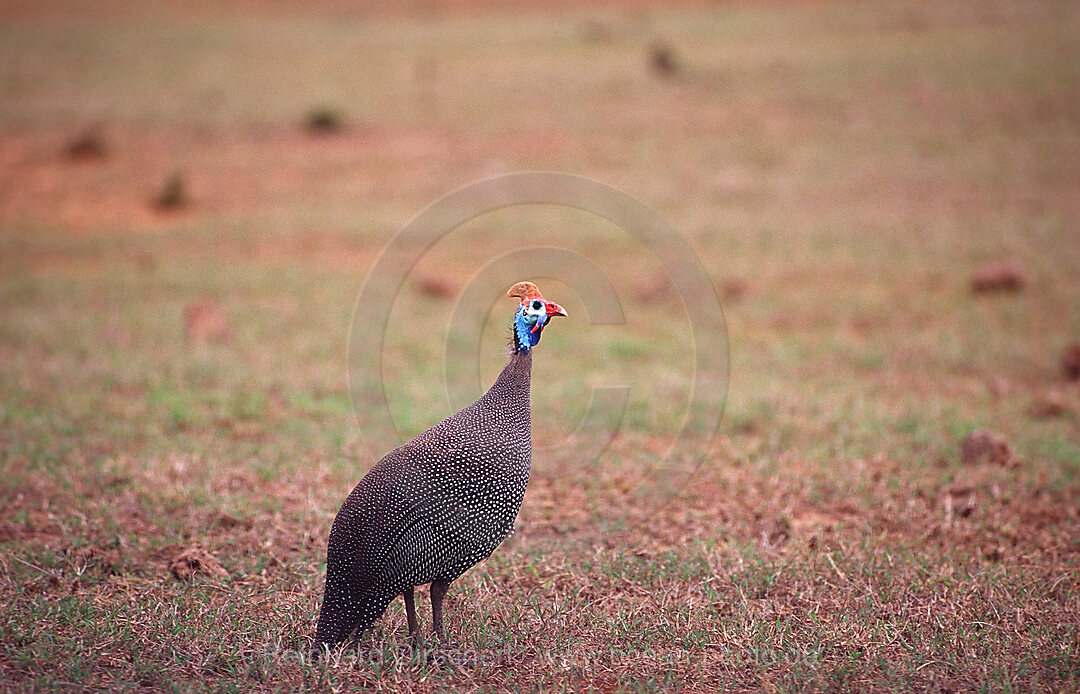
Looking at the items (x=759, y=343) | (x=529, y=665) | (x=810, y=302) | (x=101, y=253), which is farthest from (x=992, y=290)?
(x=101, y=253)

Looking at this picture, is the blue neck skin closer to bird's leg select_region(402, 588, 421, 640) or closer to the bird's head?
the bird's head

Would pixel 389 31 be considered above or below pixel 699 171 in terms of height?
above

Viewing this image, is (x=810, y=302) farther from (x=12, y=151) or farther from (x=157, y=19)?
(x=157, y=19)

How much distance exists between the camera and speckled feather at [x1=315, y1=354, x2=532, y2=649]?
3.80 m

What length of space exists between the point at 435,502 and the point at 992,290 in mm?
8586

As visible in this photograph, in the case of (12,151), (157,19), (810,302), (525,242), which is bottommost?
(810,302)

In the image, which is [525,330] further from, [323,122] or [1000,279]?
[323,122]

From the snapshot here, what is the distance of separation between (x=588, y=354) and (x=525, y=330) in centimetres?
518

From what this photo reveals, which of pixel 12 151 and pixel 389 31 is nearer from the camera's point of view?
pixel 12 151

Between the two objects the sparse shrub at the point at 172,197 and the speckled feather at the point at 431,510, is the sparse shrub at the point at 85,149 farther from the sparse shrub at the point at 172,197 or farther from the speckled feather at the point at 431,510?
the speckled feather at the point at 431,510

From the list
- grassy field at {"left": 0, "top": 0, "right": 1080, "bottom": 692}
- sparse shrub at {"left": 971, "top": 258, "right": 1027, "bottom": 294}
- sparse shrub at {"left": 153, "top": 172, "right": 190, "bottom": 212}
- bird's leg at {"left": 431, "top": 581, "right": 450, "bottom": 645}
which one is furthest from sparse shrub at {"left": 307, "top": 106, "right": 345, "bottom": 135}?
bird's leg at {"left": 431, "top": 581, "right": 450, "bottom": 645}

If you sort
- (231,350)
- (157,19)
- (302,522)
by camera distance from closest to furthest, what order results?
(302,522) → (231,350) → (157,19)

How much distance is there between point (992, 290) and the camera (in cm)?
1059

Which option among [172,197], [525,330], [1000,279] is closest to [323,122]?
[172,197]
